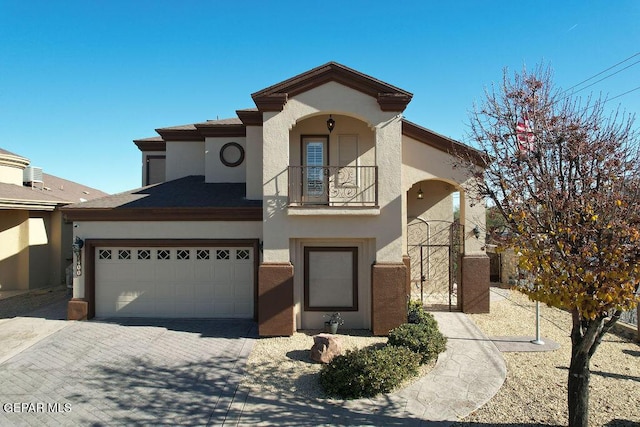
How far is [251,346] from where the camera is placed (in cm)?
891


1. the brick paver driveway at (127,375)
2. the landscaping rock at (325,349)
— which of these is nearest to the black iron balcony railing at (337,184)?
the landscaping rock at (325,349)

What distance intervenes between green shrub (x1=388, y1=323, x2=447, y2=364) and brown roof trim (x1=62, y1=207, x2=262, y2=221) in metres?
5.17

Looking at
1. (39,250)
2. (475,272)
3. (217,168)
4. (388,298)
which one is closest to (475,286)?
(475,272)

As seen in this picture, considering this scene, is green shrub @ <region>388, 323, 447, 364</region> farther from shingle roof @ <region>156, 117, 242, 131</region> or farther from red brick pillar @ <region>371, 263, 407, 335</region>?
shingle roof @ <region>156, 117, 242, 131</region>

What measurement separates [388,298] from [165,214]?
6.92 metres

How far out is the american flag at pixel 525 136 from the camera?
18.2ft

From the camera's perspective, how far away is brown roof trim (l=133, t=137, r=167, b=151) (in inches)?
630

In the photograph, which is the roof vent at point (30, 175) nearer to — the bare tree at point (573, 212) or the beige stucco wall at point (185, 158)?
the beige stucco wall at point (185, 158)

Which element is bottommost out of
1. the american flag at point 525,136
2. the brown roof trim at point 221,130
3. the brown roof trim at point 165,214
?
the brown roof trim at point 165,214

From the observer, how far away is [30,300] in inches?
542

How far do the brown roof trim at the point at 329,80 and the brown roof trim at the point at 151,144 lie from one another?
8233mm

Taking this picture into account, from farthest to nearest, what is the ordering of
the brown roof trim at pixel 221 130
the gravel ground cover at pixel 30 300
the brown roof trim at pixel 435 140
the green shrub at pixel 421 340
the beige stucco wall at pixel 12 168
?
the beige stucco wall at pixel 12 168 < the brown roof trim at pixel 221 130 < the gravel ground cover at pixel 30 300 < the brown roof trim at pixel 435 140 < the green shrub at pixel 421 340

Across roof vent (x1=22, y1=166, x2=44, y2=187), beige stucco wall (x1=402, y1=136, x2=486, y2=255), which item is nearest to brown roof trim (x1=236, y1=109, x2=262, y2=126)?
beige stucco wall (x1=402, y1=136, x2=486, y2=255)

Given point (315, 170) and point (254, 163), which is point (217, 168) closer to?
point (254, 163)
